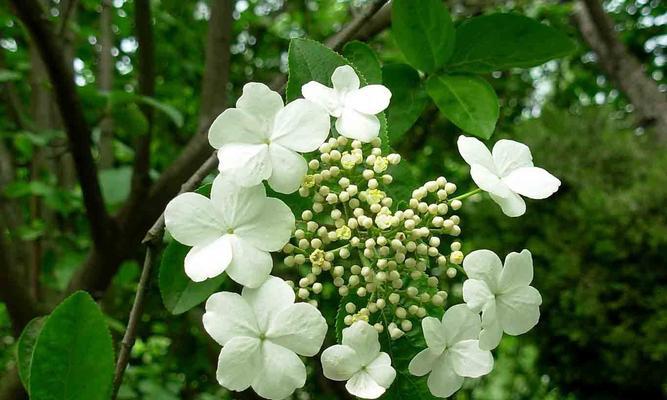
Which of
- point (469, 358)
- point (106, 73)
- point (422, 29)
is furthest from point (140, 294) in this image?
point (106, 73)

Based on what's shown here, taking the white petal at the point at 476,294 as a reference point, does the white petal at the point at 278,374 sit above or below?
below

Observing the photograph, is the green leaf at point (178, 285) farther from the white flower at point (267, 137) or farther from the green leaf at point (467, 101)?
the green leaf at point (467, 101)

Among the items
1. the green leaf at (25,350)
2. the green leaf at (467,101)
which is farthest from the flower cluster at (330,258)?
the green leaf at (25,350)

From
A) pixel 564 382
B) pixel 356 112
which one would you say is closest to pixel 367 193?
pixel 356 112

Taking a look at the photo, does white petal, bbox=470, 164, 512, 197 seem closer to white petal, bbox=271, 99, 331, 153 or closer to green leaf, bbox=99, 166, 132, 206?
white petal, bbox=271, 99, 331, 153

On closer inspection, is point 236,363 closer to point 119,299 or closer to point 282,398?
Result: point 282,398
